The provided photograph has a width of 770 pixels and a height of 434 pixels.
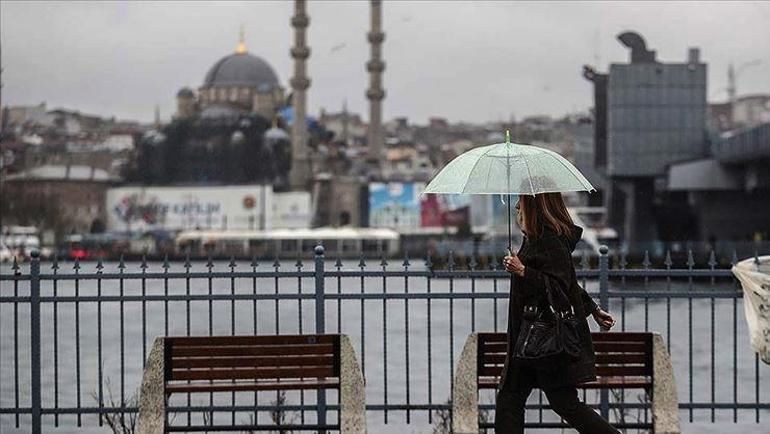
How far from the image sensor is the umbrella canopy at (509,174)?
593 cm

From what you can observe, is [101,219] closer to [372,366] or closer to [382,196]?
[382,196]

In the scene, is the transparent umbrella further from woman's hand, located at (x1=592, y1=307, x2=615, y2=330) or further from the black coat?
woman's hand, located at (x1=592, y1=307, x2=615, y2=330)

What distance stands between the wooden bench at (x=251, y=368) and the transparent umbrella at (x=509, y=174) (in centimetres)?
93

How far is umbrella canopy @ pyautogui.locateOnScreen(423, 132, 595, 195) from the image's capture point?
234 inches

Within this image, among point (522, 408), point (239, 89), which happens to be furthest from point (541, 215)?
point (239, 89)

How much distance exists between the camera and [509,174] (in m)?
6.04

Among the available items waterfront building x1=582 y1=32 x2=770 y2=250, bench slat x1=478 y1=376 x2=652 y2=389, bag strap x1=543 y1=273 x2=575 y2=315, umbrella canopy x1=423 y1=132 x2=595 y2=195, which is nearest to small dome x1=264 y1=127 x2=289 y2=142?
waterfront building x1=582 y1=32 x2=770 y2=250

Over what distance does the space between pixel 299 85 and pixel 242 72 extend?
2260 centimetres

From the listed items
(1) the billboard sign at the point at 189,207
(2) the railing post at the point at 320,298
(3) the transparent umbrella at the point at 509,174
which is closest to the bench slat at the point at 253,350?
(2) the railing post at the point at 320,298

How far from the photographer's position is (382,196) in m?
104

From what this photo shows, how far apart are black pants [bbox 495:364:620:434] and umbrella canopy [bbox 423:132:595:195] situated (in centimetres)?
74

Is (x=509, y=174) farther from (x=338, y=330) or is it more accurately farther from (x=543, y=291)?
(x=338, y=330)

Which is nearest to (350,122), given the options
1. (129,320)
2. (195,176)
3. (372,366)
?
(195,176)

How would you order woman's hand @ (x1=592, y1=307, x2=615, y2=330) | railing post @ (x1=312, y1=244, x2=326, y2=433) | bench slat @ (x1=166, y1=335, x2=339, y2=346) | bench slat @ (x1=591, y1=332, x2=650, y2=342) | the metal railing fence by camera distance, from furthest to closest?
the metal railing fence < railing post @ (x1=312, y1=244, x2=326, y2=433) < bench slat @ (x1=591, y1=332, x2=650, y2=342) < bench slat @ (x1=166, y1=335, x2=339, y2=346) < woman's hand @ (x1=592, y1=307, x2=615, y2=330)
